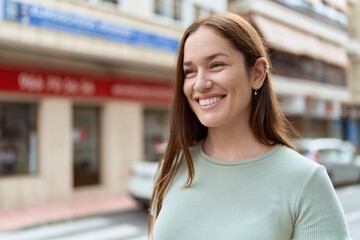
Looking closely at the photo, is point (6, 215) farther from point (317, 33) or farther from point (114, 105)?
point (317, 33)

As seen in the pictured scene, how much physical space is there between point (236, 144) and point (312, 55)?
17.9 metres

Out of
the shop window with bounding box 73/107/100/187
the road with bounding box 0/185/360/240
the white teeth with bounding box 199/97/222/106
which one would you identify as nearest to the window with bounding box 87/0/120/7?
the shop window with bounding box 73/107/100/187

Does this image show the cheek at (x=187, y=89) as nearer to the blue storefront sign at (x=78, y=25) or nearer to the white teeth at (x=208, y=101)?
the white teeth at (x=208, y=101)

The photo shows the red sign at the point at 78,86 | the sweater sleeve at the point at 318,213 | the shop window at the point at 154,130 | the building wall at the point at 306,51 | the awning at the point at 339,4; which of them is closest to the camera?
the sweater sleeve at the point at 318,213

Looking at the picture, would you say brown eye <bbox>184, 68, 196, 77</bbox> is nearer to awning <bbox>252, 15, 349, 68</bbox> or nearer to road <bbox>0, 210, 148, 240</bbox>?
road <bbox>0, 210, 148, 240</bbox>

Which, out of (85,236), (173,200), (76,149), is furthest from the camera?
(76,149)

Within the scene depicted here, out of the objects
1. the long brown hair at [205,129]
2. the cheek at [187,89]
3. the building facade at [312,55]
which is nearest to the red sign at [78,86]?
the building facade at [312,55]

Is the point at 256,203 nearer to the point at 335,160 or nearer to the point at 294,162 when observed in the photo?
the point at 294,162

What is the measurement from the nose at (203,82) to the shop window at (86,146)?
955 cm

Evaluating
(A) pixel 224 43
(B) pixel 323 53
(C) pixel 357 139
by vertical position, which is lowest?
(C) pixel 357 139

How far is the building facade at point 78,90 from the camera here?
873 cm

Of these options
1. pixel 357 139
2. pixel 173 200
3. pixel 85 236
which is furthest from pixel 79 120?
pixel 357 139

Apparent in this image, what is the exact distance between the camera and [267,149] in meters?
1.36

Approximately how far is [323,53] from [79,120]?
13012 mm
